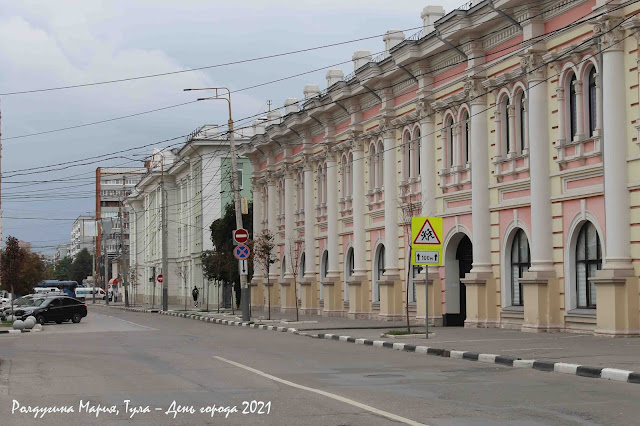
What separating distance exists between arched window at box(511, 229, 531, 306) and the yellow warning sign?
5327mm

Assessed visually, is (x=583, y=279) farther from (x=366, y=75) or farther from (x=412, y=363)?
(x=366, y=75)

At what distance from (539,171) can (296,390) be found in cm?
1565

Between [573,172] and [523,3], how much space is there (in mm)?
5204

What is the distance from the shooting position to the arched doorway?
3491cm

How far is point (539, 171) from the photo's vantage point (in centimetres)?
2820

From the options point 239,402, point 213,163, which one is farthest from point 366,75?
point 213,163

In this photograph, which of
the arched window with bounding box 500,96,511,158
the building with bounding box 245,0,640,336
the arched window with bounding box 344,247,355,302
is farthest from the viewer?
the arched window with bounding box 344,247,355,302

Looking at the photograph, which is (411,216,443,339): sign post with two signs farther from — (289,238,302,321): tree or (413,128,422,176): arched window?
(289,238,302,321): tree

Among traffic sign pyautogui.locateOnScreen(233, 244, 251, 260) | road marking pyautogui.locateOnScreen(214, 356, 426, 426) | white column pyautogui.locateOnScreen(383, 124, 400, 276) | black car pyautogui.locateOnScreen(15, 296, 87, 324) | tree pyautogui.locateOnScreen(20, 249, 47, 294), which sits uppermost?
white column pyautogui.locateOnScreen(383, 124, 400, 276)

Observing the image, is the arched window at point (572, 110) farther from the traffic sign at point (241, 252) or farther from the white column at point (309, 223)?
the white column at point (309, 223)

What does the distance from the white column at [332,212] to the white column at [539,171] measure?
18272 mm

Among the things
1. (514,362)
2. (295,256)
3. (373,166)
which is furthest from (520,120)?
(295,256)

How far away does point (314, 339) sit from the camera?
95.4 ft

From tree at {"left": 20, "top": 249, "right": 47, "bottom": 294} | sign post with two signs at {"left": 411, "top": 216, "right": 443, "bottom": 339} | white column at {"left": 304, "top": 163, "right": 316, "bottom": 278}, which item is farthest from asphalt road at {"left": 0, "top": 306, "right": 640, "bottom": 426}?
tree at {"left": 20, "top": 249, "right": 47, "bottom": 294}
